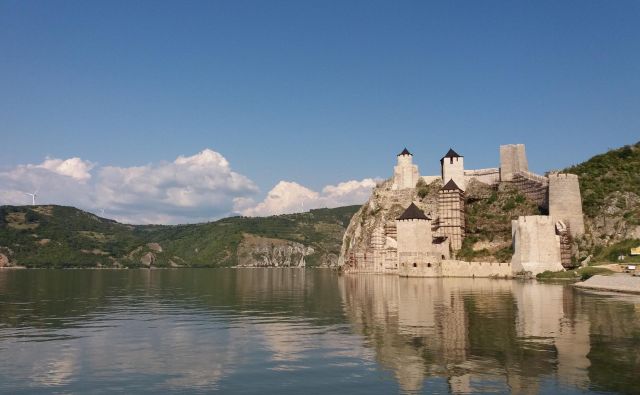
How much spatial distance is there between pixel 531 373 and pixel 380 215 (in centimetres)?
8374

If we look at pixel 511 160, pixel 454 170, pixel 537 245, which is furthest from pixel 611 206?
pixel 454 170

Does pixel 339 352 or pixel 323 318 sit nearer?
pixel 339 352

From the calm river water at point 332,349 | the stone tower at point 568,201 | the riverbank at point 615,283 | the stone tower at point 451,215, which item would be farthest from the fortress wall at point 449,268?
the calm river water at point 332,349

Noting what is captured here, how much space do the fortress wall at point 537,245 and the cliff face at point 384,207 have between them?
24.5 metres

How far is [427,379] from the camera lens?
616 inches

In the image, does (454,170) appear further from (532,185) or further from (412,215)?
(412,215)

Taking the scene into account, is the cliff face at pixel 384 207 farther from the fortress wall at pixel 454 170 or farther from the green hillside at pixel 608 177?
the green hillside at pixel 608 177

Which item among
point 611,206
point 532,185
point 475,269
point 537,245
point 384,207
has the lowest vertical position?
point 475,269

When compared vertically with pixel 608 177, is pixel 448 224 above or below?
below

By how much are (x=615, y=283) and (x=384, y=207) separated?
54453mm

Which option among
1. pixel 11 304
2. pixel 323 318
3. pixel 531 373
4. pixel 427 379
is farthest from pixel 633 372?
pixel 11 304

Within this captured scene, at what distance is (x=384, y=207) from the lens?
10088 cm

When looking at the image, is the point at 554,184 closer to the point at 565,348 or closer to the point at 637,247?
the point at 637,247

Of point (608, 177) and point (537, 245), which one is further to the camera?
point (608, 177)
